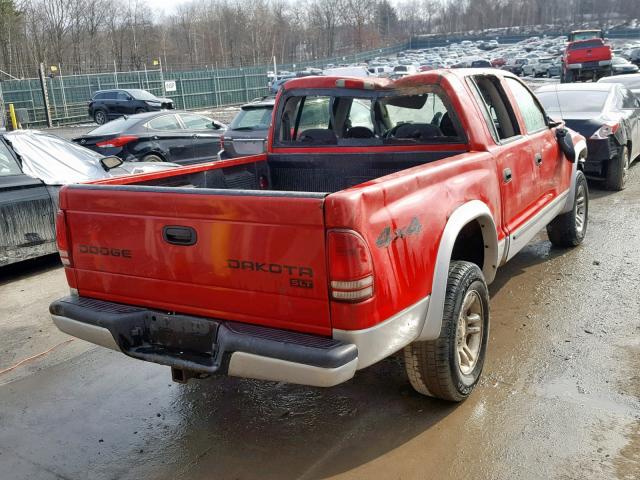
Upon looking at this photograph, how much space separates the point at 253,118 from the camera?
11.1m

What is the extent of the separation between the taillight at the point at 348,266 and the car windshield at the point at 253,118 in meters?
8.50

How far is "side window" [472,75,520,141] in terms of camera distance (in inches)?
188

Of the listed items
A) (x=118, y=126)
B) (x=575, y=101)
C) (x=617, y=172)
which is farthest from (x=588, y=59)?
(x=118, y=126)

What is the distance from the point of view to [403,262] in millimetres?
2951

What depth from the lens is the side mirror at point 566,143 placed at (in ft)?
18.2

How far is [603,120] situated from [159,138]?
777cm

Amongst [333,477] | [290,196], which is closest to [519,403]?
[333,477]

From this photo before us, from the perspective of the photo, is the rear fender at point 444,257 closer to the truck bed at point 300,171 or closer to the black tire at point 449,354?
the black tire at point 449,354

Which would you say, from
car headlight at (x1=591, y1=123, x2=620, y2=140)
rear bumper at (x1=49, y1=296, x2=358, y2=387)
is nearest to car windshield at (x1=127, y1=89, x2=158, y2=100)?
car headlight at (x1=591, y1=123, x2=620, y2=140)

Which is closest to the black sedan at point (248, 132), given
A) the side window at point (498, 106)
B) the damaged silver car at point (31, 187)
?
the damaged silver car at point (31, 187)

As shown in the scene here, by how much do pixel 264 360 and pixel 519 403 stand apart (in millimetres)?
1666

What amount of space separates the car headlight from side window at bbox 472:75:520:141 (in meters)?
4.04

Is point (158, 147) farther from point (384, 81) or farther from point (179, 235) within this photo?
point (179, 235)

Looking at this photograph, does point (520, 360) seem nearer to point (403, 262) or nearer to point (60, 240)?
point (403, 262)
